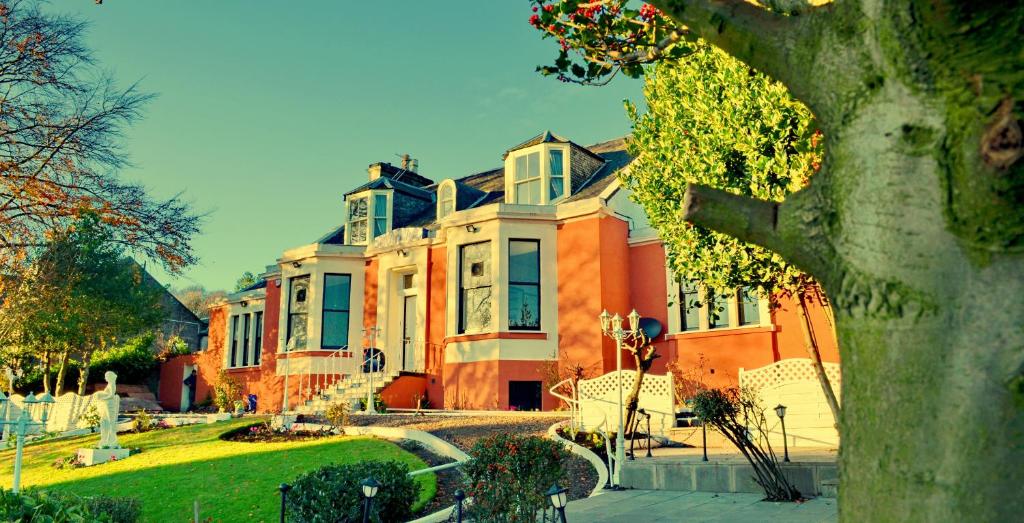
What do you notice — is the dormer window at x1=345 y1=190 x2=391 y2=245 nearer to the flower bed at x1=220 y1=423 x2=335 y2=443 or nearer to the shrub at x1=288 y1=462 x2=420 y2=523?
the flower bed at x1=220 y1=423 x2=335 y2=443

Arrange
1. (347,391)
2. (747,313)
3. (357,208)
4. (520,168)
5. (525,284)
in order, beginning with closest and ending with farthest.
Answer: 1. (747,313)
2. (525,284)
3. (347,391)
4. (520,168)
5. (357,208)

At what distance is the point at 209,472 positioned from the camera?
11648 millimetres

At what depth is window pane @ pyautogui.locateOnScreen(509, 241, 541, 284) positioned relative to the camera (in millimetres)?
18703

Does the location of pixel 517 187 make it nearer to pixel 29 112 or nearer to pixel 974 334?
pixel 29 112

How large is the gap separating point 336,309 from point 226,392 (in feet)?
21.0

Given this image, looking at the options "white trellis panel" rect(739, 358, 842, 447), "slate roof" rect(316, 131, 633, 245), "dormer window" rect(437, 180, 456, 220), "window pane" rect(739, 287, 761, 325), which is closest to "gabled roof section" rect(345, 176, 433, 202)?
"slate roof" rect(316, 131, 633, 245)

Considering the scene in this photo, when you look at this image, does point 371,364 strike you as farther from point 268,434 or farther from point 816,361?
point 816,361

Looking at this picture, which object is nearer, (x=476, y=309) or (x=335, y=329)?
(x=476, y=309)

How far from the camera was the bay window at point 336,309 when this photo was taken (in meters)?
22.3

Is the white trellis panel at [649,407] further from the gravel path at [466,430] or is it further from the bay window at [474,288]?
the bay window at [474,288]

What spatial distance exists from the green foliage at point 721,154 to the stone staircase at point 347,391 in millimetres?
10394

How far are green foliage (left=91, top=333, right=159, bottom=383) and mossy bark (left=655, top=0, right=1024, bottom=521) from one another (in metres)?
32.6

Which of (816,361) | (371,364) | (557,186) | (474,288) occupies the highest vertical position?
(557,186)

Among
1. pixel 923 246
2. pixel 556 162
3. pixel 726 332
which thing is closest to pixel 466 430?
pixel 726 332
